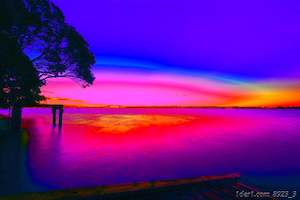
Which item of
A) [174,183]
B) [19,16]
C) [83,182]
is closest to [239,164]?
[83,182]

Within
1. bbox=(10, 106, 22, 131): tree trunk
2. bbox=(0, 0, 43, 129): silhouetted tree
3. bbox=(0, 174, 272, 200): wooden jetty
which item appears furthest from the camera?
bbox=(10, 106, 22, 131): tree trunk

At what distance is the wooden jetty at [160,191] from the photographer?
5.67 meters

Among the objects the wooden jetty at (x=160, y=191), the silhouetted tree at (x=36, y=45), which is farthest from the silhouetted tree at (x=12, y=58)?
the wooden jetty at (x=160, y=191)

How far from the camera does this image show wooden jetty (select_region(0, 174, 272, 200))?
5668 mm

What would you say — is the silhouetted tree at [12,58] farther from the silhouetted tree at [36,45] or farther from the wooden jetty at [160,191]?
the wooden jetty at [160,191]

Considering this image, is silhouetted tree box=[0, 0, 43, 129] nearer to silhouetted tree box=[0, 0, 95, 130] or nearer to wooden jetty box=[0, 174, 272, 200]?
silhouetted tree box=[0, 0, 95, 130]

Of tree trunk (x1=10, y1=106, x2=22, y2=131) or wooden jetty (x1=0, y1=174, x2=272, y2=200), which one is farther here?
tree trunk (x1=10, y1=106, x2=22, y2=131)

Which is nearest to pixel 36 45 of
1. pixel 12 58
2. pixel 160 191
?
pixel 12 58

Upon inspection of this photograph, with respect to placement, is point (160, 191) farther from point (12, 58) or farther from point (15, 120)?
point (15, 120)

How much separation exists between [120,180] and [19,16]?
1204 centimetres

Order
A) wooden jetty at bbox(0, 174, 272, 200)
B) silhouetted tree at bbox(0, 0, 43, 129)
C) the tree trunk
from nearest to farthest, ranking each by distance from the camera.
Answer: wooden jetty at bbox(0, 174, 272, 200)
silhouetted tree at bbox(0, 0, 43, 129)
the tree trunk

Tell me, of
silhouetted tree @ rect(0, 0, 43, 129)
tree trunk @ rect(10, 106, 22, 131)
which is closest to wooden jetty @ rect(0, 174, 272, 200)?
silhouetted tree @ rect(0, 0, 43, 129)

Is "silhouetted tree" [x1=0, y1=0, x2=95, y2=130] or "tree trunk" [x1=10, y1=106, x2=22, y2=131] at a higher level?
"silhouetted tree" [x1=0, y1=0, x2=95, y2=130]

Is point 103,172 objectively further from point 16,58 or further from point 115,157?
point 16,58
